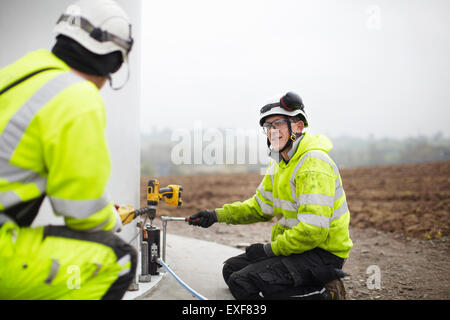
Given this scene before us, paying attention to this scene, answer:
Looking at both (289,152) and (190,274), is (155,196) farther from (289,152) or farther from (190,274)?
(289,152)

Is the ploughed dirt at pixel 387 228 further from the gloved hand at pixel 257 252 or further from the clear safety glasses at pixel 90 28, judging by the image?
the clear safety glasses at pixel 90 28

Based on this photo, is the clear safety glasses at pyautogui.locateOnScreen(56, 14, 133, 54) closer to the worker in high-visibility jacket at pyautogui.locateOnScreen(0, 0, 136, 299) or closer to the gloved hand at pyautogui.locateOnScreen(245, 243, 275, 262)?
the worker in high-visibility jacket at pyautogui.locateOnScreen(0, 0, 136, 299)

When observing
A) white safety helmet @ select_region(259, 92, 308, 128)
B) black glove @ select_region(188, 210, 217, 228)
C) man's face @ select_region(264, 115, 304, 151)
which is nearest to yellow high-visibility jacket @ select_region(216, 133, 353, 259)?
man's face @ select_region(264, 115, 304, 151)

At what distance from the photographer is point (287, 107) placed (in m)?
3.33

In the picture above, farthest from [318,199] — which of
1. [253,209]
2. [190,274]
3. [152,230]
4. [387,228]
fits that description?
[387,228]

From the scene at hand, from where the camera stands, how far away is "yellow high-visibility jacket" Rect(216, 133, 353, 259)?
2965 millimetres

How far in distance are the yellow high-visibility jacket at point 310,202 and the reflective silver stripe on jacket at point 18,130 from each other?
6.41 ft

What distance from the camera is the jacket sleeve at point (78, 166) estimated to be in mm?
1771

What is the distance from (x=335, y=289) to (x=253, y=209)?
110cm

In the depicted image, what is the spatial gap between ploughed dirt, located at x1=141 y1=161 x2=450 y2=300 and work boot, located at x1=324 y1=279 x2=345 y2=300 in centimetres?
102

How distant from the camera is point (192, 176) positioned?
732 inches

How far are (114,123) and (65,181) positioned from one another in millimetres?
1781
